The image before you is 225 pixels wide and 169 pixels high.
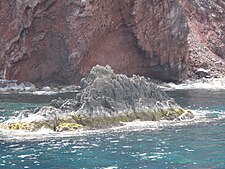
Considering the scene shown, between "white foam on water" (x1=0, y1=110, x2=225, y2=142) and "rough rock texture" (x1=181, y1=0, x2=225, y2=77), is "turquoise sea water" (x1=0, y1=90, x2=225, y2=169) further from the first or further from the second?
"rough rock texture" (x1=181, y1=0, x2=225, y2=77)

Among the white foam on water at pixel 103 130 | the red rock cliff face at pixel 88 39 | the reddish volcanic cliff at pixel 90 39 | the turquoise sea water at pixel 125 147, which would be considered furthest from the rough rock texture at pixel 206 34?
the turquoise sea water at pixel 125 147

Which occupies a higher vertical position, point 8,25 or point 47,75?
point 8,25

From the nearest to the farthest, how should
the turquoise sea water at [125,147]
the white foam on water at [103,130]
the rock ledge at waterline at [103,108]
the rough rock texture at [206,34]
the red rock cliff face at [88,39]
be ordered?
1. the turquoise sea water at [125,147]
2. the white foam on water at [103,130]
3. the rock ledge at waterline at [103,108]
4. the red rock cliff face at [88,39]
5. the rough rock texture at [206,34]

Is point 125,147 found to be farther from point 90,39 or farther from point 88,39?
point 90,39

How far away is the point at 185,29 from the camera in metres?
77.6

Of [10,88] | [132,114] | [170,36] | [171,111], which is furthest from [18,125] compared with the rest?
[170,36]

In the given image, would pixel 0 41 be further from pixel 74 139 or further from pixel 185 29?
pixel 74 139

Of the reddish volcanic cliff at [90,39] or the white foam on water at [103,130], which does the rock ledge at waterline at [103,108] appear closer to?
the white foam on water at [103,130]

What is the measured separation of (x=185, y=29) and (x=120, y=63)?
41.0 feet

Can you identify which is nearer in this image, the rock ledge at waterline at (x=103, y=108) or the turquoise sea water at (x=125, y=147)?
the turquoise sea water at (x=125, y=147)

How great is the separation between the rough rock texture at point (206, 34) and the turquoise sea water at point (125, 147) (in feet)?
181

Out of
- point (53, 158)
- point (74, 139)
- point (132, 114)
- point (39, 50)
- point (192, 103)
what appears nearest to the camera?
point (53, 158)

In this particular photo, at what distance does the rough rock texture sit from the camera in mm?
85250

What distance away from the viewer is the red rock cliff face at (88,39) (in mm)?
64000
